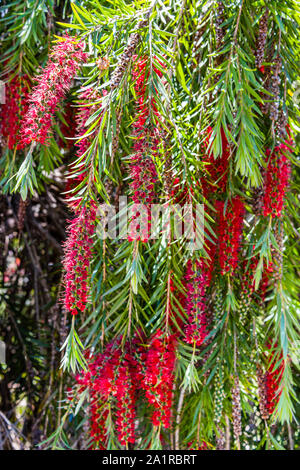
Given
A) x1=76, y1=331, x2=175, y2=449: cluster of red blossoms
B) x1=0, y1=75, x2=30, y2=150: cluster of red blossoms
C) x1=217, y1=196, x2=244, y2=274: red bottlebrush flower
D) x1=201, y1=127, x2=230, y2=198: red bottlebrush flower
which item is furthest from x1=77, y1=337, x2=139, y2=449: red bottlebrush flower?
x1=0, y1=75, x2=30, y2=150: cluster of red blossoms

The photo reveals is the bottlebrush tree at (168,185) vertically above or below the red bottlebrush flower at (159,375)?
above

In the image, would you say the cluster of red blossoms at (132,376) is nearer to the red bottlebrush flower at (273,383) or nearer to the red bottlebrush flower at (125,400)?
the red bottlebrush flower at (125,400)

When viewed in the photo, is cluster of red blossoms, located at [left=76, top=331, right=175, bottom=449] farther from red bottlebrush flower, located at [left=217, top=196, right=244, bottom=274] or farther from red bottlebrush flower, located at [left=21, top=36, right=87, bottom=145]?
red bottlebrush flower, located at [left=21, top=36, right=87, bottom=145]

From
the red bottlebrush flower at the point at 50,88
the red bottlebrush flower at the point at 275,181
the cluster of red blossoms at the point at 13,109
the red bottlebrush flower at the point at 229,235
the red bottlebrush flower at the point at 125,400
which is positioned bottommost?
the red bottlebrush flower at the point at 125,400

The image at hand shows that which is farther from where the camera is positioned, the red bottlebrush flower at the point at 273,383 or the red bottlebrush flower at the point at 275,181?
the red bottlebrush flower at the point at 273,383

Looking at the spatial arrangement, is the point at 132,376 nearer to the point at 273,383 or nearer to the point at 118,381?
the point at 118,381

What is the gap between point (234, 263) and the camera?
3.92 feet

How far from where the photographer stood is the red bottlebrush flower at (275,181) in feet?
3.75

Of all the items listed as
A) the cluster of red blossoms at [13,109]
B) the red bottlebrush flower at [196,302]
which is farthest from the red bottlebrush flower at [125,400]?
the cluster of red blossoms at [13,109]

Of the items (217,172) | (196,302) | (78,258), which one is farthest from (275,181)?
(78,258)

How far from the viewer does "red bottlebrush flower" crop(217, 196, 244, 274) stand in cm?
117

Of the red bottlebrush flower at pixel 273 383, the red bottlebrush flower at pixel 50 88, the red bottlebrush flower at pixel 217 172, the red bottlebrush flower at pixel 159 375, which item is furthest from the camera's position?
the red bottlebrush flower at pixel 273 383

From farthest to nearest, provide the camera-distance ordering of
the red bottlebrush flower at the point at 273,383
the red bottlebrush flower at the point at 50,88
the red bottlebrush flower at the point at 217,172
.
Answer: the red bottlebrush flower at the point at 273,383
the red bottlebrush flower at the point at 217,172
the red bottlebrush flower at the point at 50,88

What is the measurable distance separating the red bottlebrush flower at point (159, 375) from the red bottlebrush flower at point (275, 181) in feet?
1.19
